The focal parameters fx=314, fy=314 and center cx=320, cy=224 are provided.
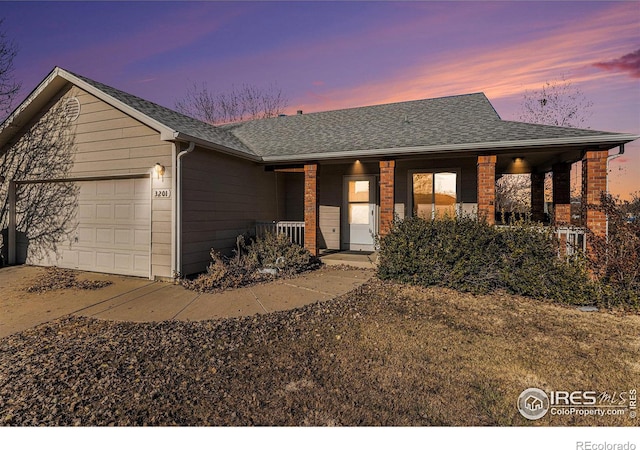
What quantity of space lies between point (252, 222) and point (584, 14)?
9.12m

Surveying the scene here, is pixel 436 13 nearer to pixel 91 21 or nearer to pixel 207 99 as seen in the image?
pixel 91 21

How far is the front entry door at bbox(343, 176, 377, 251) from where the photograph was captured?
10420mm

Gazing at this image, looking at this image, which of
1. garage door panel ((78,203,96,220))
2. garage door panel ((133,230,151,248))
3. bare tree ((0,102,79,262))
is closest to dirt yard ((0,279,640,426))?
garage door panel ((133,230,151,248))

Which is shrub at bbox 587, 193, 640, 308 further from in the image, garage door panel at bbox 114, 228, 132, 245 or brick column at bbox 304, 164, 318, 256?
garage door panel at bbox 114, 228, 132, 245

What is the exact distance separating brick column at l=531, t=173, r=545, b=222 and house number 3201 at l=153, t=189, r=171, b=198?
10718mm

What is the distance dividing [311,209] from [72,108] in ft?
21.3

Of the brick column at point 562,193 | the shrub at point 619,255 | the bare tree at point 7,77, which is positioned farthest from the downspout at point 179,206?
the brick column at point 562,193

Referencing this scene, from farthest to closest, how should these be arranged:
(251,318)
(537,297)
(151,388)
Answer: (537,297)
(251,318)
(151,388)

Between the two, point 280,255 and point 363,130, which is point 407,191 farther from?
point 280,255

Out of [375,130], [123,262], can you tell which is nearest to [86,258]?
[123,262]

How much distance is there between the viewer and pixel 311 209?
28.3 ft

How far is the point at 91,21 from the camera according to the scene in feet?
23.9

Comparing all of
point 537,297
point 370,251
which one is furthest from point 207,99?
point 537,297

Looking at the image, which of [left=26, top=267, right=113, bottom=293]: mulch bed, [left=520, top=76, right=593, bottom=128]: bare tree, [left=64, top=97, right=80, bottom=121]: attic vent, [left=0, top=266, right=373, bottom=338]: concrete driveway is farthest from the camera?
[left=520, top=76, right=593, bottom=128]: bare tree
